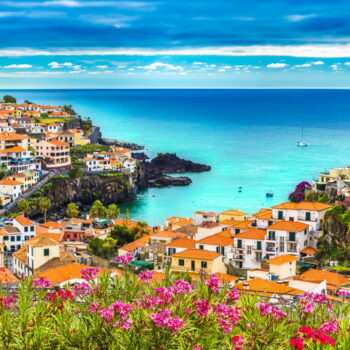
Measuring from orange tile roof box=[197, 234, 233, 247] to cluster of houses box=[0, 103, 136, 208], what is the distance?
30347 mm

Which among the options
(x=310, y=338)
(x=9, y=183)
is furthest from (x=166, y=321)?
(x=9, y=183)

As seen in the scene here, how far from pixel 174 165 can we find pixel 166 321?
85.1m

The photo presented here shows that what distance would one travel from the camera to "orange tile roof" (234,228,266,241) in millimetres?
31620

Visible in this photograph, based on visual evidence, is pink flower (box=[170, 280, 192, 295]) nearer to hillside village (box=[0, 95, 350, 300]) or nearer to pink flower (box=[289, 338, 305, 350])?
pink flower (box=[289, 338, 305, 350])

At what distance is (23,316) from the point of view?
8.62 meters

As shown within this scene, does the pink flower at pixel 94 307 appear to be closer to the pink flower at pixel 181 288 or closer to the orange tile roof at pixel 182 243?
the pink flower at pixel 181 288

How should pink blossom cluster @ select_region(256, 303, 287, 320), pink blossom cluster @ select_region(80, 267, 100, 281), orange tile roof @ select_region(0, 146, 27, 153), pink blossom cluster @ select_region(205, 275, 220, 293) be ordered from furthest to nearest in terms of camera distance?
orange tile roof @ select_region(0, 146, 27, 153)
pink blossom cluster @ select_region(80, 267, 100, 281)
pink blossom cluster @ select_region(205, 275, 220, 293)
pink blossom cluster @ select_region(256, 303, 287, 320)

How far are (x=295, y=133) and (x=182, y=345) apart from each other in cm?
14460

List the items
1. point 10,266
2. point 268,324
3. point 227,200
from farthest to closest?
point 227,200
point 10,266
point 268,324

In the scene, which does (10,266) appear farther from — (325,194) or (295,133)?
(295,133)

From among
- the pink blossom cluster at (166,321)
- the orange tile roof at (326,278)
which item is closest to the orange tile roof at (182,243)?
the orange tile roof at (326,278)

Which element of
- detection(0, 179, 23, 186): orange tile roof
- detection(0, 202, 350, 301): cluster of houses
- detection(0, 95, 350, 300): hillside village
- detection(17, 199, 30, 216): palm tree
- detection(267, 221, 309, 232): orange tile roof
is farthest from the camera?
detection(0, 179, 23, 186): orange tile roof

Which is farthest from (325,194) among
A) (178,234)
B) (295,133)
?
(295,133)

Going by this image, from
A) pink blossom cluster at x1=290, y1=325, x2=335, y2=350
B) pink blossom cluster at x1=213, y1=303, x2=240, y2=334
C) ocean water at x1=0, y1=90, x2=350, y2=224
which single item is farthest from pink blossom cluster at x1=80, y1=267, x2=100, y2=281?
ocean water at x1=0, y1=90, x2=350, y2=224
